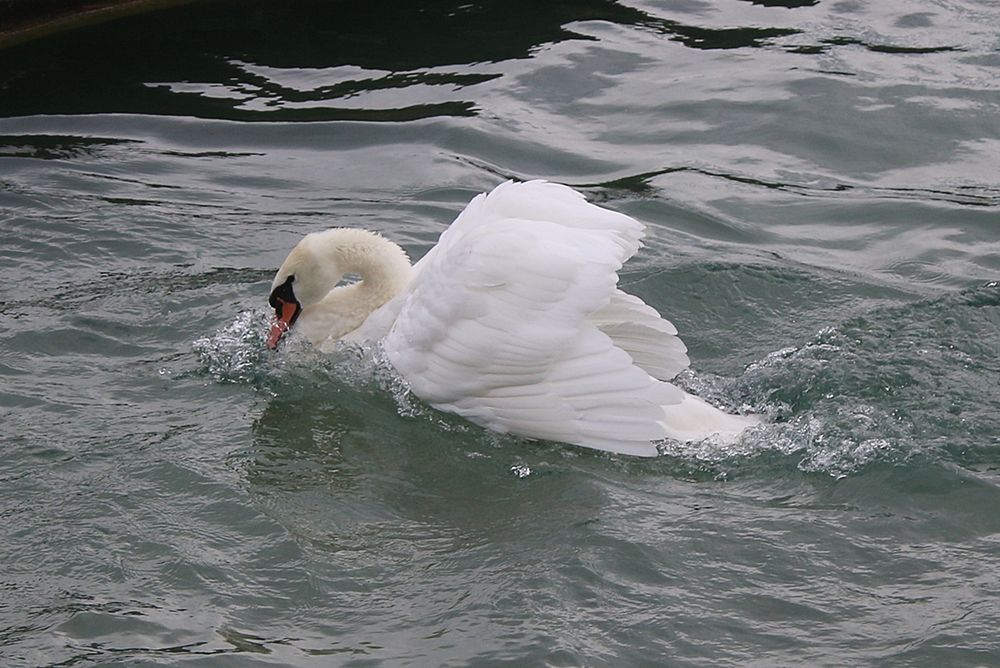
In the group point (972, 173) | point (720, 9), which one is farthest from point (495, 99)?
point (972, 173)

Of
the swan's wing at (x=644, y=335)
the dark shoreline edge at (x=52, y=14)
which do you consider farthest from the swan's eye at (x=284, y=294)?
the dark shoreline edge at (x=52, y=14)

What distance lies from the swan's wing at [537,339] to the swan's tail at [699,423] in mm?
154

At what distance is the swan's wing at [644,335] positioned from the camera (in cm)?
612

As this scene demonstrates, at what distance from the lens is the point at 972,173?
883cm

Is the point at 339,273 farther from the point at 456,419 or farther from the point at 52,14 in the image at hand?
the point at 52,14

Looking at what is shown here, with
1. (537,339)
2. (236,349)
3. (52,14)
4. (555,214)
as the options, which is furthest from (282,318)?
(52,14)

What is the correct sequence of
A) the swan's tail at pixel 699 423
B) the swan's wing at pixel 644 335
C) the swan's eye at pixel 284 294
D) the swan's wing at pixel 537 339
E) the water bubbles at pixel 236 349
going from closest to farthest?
the swan's wing at pixel 537 339 < the swan's tail at pixel 699 423 < the swan's wing at pixel 644 335 < the water bubbles at pixel 236 349 < the swan's eye at pixel 284 294

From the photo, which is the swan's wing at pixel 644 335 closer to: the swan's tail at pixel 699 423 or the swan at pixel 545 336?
the swan at pixel 545 336

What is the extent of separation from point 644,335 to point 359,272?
144 cm

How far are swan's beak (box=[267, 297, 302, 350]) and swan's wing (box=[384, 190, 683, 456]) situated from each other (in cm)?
106

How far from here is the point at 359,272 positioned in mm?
6906

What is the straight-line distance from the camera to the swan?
566cm

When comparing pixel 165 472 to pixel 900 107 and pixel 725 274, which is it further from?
pixel 900 107

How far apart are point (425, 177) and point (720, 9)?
11.9ft
